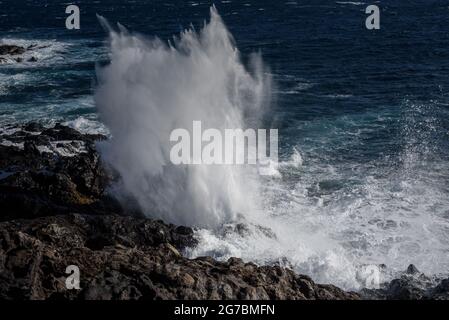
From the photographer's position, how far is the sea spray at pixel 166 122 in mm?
27719

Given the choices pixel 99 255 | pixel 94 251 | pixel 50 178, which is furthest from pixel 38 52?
pixel 99 255

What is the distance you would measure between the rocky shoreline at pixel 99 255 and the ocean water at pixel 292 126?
176cm

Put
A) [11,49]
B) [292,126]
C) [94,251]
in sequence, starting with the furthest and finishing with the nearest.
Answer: [11,49] < [292,126] < [94,251]

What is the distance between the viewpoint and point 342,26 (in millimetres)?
69875

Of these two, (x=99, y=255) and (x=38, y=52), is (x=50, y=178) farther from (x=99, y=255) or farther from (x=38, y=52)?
(x=38, y=52)

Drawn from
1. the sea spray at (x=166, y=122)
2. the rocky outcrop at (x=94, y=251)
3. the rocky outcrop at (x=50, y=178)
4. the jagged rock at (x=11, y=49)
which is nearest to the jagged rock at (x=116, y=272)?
the rocky outcrop at (x=94, y=251)

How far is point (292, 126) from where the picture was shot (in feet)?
138

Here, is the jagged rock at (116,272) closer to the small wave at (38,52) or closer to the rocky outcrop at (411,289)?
the rocky outcrop at (411,289)

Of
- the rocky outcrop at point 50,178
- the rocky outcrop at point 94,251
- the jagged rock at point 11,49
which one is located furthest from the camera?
the jagged rock at point 11,49

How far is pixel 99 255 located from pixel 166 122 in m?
13.3

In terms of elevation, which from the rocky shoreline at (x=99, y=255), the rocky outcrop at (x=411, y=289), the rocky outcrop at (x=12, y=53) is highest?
the rocky outcrop at (x=12, y=53)

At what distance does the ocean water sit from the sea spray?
73 mm
